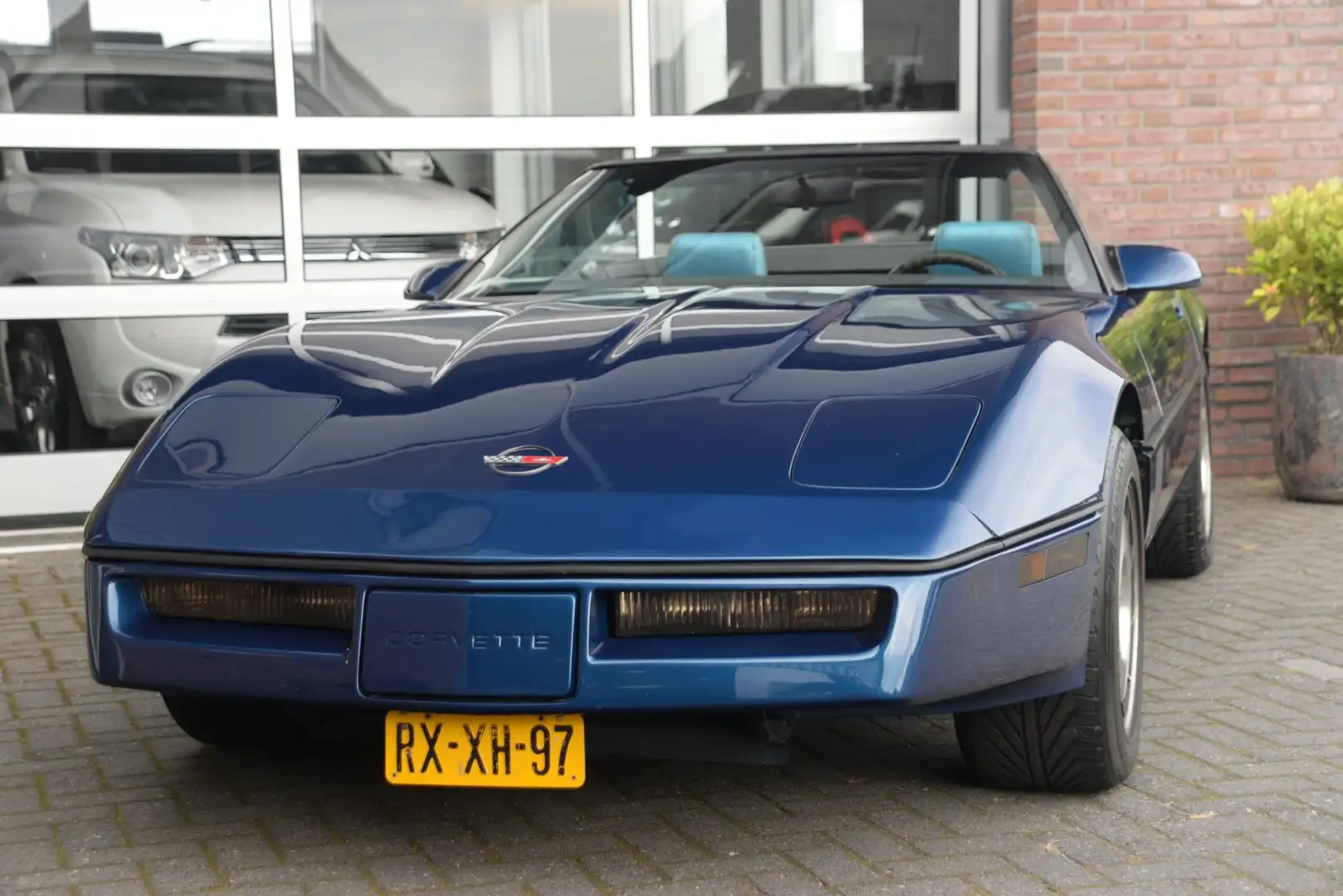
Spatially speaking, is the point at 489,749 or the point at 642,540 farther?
the point at 489,749

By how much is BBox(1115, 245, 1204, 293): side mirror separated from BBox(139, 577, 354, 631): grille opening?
7.50ft

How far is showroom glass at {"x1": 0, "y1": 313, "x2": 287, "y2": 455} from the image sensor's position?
7352mm

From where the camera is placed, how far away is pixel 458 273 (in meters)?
4.62

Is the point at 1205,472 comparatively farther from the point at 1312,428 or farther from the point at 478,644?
the point at 478,644

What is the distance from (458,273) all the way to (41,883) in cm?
202

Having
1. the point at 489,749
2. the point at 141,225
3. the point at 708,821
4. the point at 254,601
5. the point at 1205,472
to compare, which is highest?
the point at 141,225

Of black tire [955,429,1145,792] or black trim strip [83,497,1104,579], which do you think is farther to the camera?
black tire [955,429,1145,792]

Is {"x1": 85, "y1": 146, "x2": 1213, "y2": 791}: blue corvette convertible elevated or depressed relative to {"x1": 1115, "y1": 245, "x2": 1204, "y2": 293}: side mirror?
depressed

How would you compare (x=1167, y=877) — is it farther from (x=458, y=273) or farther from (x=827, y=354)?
(x=458, y=273)

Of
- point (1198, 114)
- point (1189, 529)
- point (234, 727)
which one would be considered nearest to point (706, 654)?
point (234, 727)

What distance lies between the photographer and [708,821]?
11.1ft

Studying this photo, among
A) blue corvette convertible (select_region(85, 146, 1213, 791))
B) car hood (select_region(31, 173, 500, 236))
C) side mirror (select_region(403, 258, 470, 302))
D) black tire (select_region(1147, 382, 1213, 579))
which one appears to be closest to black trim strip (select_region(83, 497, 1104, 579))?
blue corvette convertible (select_region(85, 146, 1213, 791))

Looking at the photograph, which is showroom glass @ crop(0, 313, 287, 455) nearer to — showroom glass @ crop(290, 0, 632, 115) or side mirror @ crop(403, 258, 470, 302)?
showroom glass @ crop(290, 0, 632, 115)

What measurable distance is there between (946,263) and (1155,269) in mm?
526
